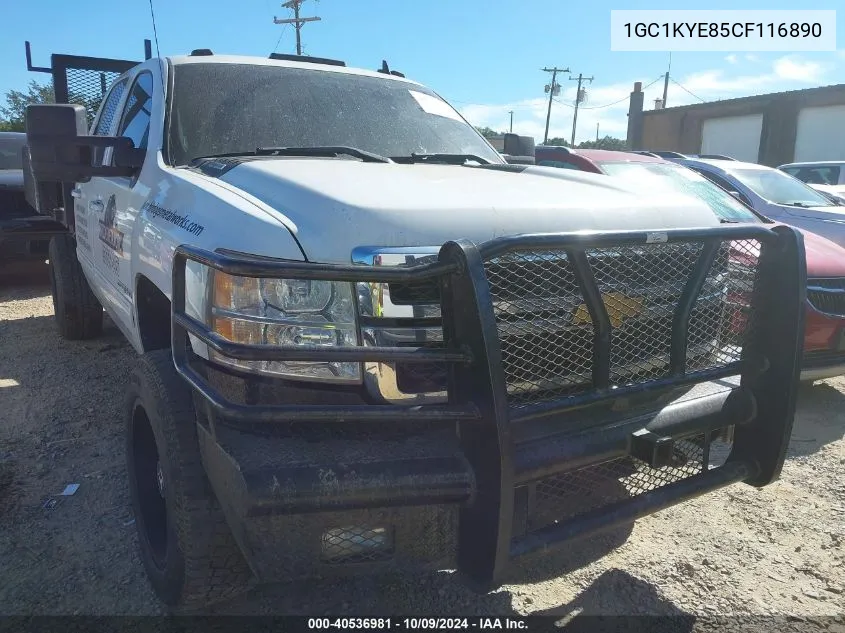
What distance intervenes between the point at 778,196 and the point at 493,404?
7432 millimetres

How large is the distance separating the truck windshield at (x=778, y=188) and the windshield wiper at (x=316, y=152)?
20.1 ft

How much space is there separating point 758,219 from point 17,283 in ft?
28.4

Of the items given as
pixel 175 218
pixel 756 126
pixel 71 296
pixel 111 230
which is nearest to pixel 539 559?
pixel 175 218

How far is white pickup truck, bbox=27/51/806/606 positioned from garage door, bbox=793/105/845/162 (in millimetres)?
27229

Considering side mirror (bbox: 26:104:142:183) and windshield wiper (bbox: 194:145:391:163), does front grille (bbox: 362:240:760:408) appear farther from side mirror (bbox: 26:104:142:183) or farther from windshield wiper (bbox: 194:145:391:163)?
side mirror (bbox: 26:104:142:183)

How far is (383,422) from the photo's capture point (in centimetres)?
186

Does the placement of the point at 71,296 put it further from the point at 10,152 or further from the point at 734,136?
the point at 734,136

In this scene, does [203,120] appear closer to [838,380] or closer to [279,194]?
[279,194]

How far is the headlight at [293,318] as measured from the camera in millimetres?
1950

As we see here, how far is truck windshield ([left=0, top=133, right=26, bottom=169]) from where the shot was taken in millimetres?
8773

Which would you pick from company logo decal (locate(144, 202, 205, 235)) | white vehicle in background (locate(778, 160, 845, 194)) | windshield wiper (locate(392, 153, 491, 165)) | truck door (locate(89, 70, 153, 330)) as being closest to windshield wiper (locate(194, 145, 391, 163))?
windshield wiper (locate(392, 153, 491, 165))

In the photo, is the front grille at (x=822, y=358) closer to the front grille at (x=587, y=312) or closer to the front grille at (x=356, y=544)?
the front grille at (x=587, y=312)

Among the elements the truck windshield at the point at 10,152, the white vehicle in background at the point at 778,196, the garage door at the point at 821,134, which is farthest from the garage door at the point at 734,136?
the truck windshield at the point at 10,152

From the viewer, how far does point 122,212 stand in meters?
3.28
